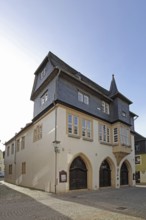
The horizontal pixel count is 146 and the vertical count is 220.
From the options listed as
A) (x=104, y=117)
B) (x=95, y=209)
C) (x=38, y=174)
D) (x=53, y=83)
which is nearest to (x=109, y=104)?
(x=104, y=117)

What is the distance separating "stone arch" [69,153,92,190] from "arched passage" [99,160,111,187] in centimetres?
201

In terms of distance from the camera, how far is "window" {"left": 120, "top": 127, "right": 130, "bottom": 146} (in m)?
23.4

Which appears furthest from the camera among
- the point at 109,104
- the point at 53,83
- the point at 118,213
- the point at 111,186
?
the point at 109,104

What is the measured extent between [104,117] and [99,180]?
6308mm

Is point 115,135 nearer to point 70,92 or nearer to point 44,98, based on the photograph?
point 70,92

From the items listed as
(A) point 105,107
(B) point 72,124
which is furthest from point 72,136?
(A) point 105,107

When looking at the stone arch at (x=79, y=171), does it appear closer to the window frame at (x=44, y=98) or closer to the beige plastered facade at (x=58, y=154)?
the beige plastered facade at (x=58, y=154)

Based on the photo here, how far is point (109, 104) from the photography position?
24.8 m

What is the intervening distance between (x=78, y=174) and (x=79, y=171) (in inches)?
11.8

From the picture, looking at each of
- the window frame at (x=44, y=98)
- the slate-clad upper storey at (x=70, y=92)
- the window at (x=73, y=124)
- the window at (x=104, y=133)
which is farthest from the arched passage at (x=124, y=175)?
the window frame at (x=44, y=98)

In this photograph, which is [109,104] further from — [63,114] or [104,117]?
[63,114]

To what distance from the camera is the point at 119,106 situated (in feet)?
79.4

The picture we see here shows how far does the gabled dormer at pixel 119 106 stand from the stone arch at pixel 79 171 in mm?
6207

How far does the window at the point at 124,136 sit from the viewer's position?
2339cm
